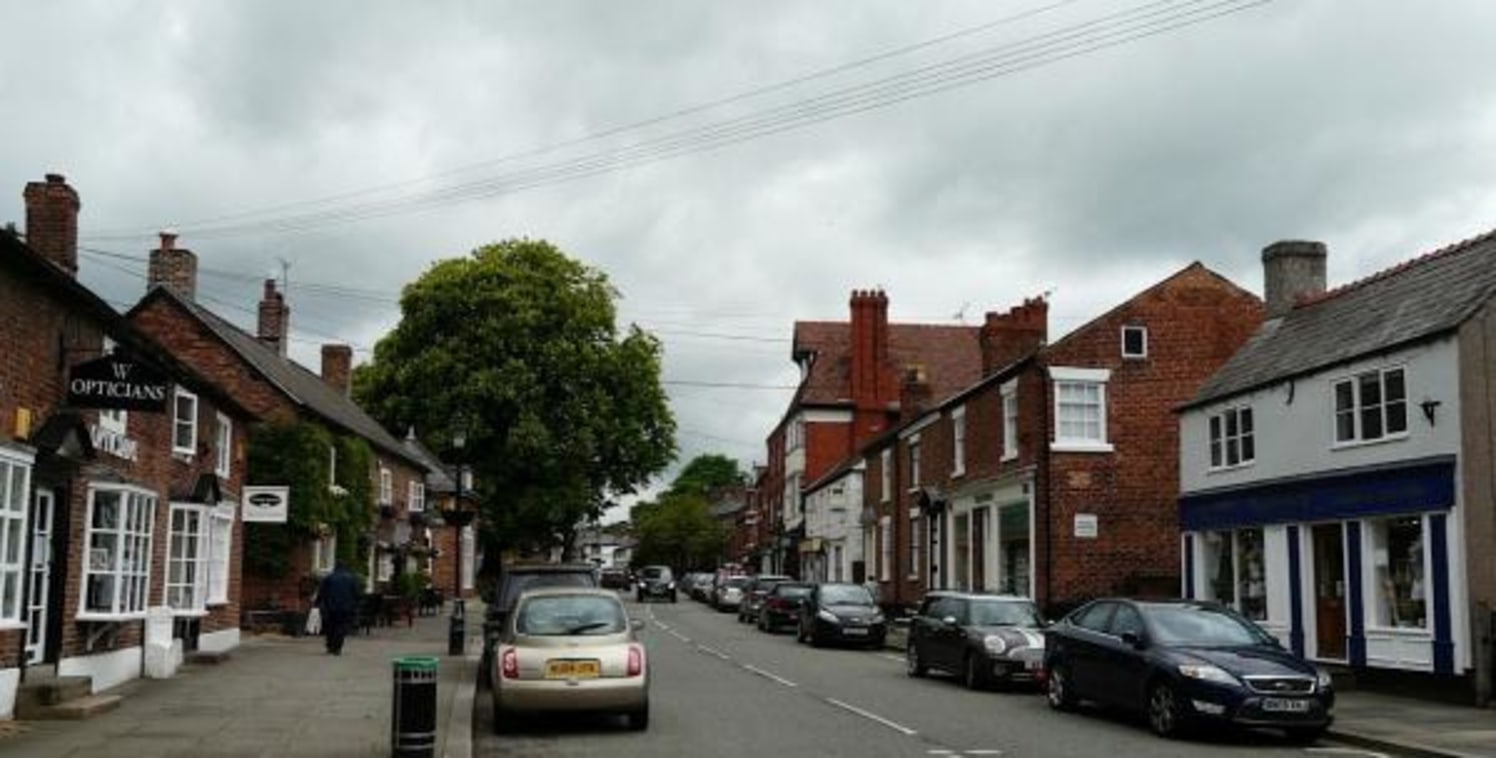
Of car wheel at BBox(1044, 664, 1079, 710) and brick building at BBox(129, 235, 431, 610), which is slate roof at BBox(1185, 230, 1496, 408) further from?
brick building at BBox(129, 235, 431, 610)

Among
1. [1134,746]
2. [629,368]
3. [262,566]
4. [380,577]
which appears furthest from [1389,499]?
[629,368]

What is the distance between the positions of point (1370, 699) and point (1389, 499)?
110 inches

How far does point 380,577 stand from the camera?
42719mm

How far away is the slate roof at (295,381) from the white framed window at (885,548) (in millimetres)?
15287

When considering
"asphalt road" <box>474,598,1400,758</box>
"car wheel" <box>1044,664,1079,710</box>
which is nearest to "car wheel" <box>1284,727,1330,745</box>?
"asphalt road" <box>474,598,1400,758</box>

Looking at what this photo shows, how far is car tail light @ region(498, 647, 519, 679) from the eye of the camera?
605 inches

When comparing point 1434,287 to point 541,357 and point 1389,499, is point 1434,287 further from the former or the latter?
point 541,357

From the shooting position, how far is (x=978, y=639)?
21.5m

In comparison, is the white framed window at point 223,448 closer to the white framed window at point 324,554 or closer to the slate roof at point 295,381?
the slate roof at point 295,381

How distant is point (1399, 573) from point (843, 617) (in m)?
14.3

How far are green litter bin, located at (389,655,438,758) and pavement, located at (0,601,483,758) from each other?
2.33 feet

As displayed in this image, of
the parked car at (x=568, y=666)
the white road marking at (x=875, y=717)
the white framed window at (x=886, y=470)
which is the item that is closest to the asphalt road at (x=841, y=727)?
the white road marking at (x=875, y=717)

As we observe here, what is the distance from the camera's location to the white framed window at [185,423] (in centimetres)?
2339

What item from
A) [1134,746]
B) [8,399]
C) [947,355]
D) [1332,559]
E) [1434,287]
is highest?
[947,355]
